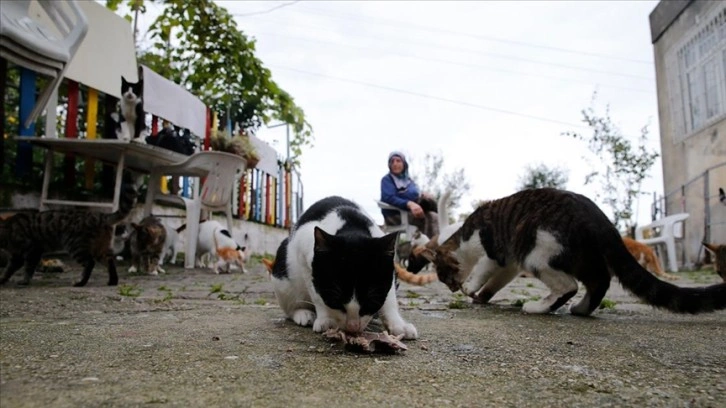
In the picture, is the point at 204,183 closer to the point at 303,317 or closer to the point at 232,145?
the point at 232,145

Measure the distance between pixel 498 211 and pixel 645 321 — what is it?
109 centimetres

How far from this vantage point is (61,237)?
13.7ft

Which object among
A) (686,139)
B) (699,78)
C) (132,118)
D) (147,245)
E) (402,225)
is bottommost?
(147,245)

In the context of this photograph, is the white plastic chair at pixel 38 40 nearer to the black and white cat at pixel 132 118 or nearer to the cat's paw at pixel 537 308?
the black and white cat at pixel 132 118

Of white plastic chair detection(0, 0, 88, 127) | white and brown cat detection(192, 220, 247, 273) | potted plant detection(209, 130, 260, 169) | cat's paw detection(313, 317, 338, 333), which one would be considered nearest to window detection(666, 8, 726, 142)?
potted plant detection(209, 130, 260, 169)

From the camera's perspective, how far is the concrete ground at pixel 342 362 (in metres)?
1.09

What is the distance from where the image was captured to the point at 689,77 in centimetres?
891

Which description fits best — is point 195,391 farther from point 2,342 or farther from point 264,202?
point 264,202

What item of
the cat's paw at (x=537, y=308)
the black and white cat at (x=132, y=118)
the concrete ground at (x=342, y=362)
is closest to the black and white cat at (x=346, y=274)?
the concrete ground at (x=342, y=362)

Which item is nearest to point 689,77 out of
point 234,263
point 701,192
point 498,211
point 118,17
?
point 701,192

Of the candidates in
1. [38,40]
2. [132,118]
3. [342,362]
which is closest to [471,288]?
[342,362]

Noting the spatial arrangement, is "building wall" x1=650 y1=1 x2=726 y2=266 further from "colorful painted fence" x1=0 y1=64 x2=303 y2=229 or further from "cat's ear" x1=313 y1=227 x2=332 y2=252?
"cat's ear" x1=313 y1=227 x2=332 y2=252

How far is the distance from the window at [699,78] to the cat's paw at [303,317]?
26.3ft

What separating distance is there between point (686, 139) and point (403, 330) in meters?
9.11
